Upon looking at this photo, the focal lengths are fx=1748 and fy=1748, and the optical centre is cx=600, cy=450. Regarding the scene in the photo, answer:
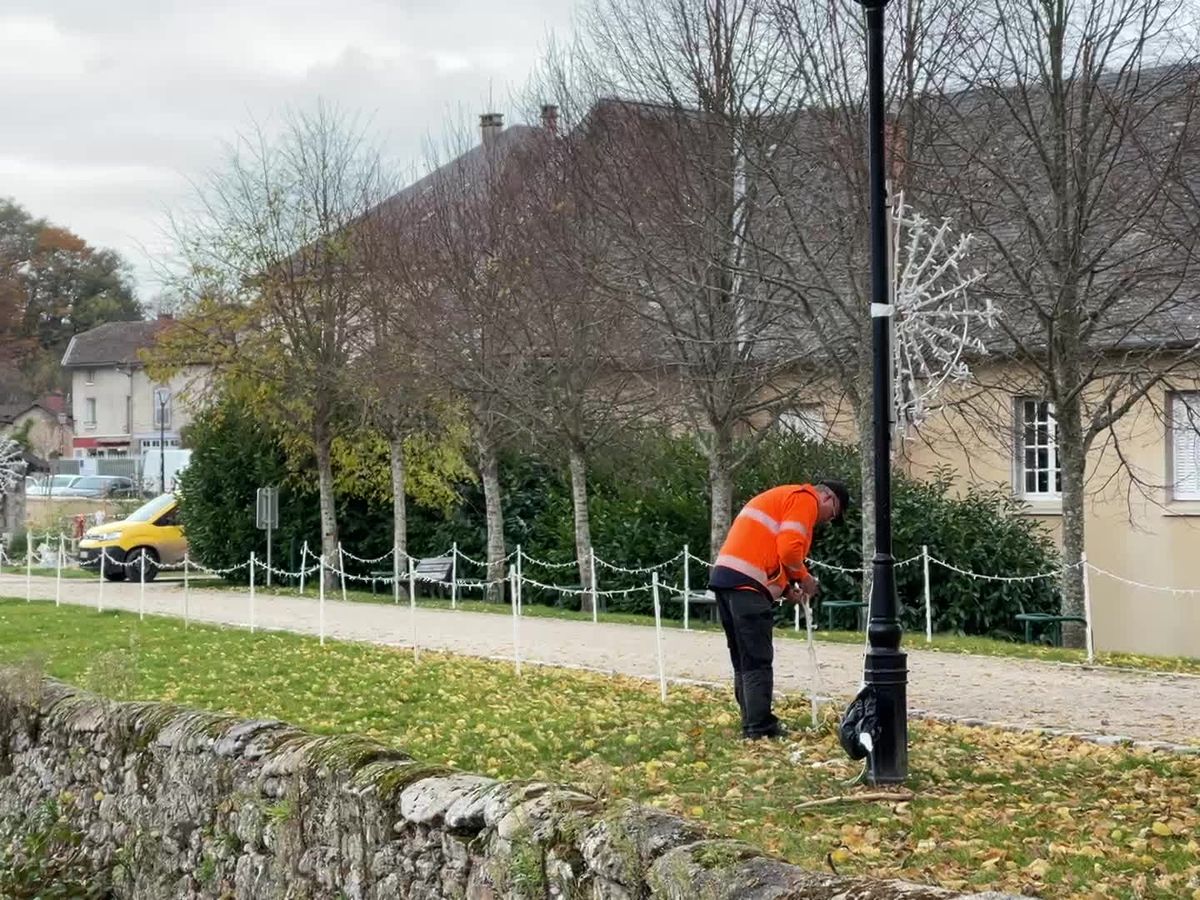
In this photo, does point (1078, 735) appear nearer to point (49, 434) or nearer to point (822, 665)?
point (822, 665)

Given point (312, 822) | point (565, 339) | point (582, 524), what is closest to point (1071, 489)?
point (565, 339)

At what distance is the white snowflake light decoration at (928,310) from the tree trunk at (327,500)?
13513mm

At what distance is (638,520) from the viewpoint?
2814cm

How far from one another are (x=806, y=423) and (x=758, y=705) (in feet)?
51.8

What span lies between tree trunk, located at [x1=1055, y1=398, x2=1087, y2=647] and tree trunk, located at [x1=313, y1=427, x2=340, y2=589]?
1493 centimetres

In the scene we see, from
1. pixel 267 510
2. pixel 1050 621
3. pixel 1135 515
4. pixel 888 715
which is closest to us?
pixel 888 715

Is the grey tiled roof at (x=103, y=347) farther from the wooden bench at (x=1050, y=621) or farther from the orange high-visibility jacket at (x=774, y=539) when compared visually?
the orange high-visibility jacket at (x=774, y=539)

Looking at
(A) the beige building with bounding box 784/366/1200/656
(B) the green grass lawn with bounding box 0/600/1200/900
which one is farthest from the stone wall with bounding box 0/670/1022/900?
(A) the beige building with bounding box 784/366/1200/656

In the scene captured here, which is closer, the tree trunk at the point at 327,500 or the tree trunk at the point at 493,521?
the tree trunk at the point at 493,521

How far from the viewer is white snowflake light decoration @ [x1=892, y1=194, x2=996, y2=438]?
14703mm

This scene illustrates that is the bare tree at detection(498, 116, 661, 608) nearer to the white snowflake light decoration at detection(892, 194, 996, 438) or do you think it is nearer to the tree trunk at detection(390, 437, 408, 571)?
the tree trunk at detection(390, 437, 408, 571)

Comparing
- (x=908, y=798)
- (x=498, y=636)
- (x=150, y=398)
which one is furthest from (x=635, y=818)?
(x=150, y=398)

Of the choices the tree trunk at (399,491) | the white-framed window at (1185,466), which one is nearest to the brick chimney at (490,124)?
the tree trunk at (399,491)

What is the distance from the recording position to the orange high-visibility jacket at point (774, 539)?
10.9 meters
